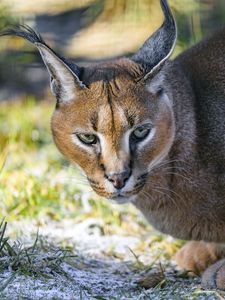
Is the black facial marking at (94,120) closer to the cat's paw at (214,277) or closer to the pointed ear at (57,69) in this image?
the pointed ear at (57,69)

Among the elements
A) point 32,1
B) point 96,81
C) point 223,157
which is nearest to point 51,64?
point 96,81

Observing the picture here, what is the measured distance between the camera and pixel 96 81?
3.59 m

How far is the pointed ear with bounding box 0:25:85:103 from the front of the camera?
136 inches

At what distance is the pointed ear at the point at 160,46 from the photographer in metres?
3.57

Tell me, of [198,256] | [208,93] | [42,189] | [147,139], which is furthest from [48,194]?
[147,139]

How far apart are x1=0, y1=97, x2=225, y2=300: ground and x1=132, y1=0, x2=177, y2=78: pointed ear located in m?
0.61

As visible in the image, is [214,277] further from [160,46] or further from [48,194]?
[48,194]

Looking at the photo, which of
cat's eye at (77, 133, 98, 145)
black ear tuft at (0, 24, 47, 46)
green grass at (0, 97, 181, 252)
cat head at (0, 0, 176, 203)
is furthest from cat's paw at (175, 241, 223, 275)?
black ear tuft at (0, 24, 47, 46)

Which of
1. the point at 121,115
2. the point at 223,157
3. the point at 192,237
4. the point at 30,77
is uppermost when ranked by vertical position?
the point at 121,115

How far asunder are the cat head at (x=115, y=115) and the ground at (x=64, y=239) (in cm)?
30

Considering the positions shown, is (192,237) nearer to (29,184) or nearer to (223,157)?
(223,157)

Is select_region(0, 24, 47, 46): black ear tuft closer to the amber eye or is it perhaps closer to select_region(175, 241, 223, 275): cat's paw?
the amber eye

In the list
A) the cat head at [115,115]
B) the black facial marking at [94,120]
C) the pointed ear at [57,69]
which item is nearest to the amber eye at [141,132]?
the cat head at [115,115]

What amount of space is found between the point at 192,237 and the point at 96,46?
13.2ft
